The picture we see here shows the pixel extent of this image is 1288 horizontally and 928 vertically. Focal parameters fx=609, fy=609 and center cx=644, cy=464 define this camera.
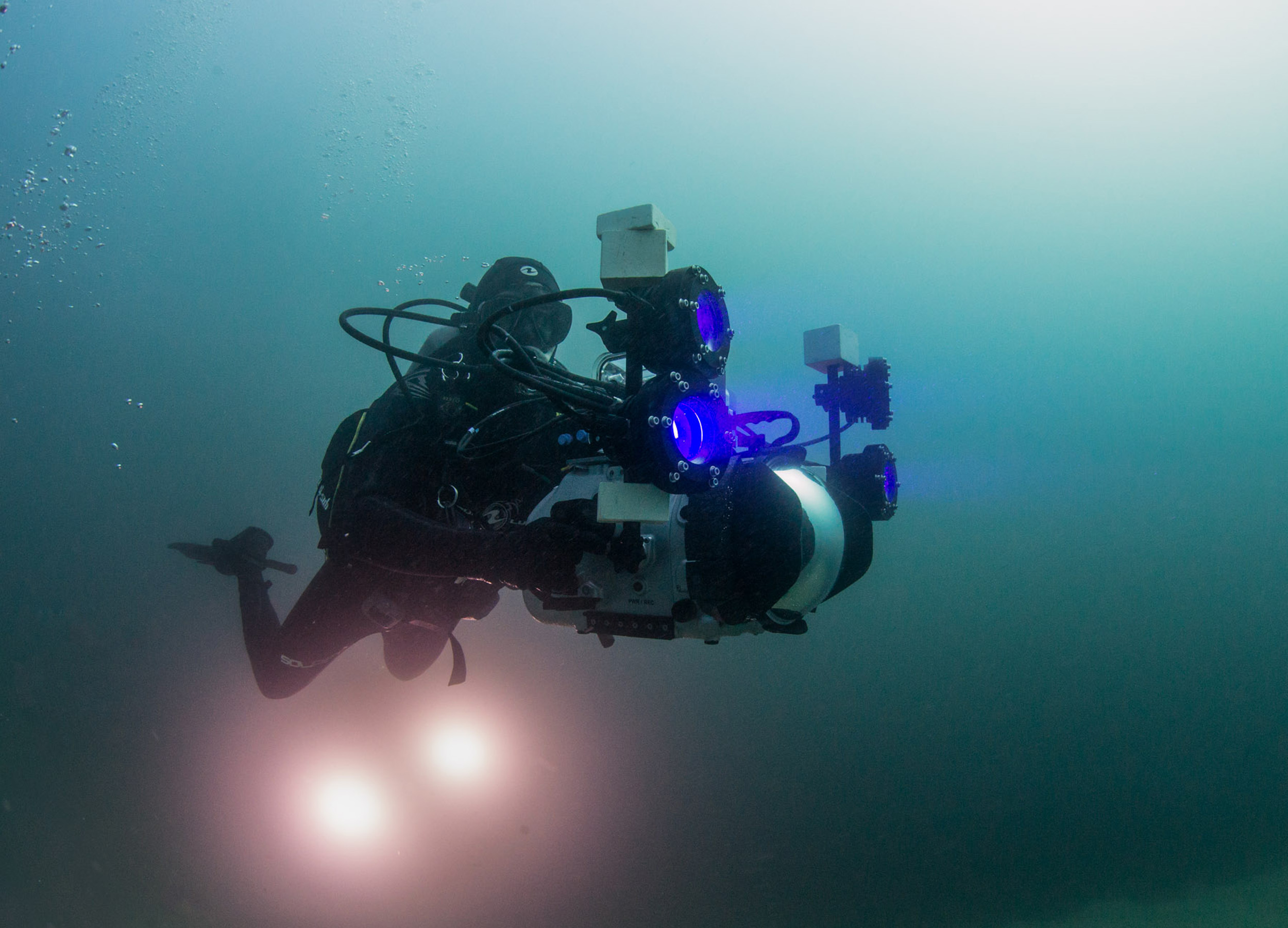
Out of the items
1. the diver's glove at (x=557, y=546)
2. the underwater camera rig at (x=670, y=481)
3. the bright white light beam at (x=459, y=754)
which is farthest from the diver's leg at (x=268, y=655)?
the bright white light beam at (x=459, y=754)

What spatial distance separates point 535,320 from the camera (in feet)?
9.22

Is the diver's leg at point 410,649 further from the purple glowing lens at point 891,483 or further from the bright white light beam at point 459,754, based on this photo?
the bright white light beam at point 459,754

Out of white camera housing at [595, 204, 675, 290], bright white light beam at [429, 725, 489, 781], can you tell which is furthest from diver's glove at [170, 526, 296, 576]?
bright white light beam at [429, 725, 489, 781]

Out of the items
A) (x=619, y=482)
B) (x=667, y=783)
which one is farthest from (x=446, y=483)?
(x=667, y=783)

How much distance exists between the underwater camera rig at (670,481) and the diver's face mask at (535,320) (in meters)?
0.75

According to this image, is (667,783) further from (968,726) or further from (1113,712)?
(1113,712)

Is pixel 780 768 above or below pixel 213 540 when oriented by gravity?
below

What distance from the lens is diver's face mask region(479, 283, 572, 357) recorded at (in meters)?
2.73

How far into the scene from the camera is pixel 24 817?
32.1 ft

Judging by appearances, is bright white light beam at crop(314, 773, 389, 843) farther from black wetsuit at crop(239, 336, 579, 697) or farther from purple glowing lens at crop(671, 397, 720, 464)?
purple glowing lens at crop(671, 397, 720, 464)

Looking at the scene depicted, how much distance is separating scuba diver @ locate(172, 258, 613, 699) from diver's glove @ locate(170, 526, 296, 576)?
1198 mm

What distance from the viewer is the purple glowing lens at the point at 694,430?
1386 millimetres

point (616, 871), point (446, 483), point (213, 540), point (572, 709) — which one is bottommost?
point (616, 871)

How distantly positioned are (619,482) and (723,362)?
476 millimetres
